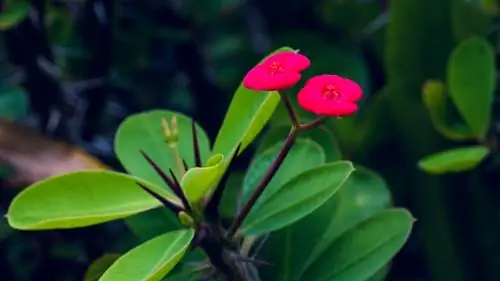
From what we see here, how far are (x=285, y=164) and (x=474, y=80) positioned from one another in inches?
10.5

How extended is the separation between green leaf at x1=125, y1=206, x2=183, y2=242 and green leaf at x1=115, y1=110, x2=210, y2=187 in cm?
6

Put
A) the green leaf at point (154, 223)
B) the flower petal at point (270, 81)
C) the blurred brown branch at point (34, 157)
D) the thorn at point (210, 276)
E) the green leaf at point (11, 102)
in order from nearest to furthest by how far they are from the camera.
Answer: the flower petal at point (270, 81) < the thorn at point (210, 276) < the green leaf at point (154, 223) < the blurred brown branch at point (34, 157) < the green leaf at point (11, 102)

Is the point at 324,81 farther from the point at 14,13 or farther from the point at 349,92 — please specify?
the point at 14,13

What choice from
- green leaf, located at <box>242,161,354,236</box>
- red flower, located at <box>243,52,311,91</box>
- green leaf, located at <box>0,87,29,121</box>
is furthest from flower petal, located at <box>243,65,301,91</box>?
green leaf, located at <box>0,87,29,121</box>

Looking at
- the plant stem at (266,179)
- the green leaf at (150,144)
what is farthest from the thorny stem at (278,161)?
the green leaf at (150,144)

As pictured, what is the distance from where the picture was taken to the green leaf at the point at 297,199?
30.4 inches

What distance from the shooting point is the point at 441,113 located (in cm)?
105

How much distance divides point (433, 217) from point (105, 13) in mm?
470

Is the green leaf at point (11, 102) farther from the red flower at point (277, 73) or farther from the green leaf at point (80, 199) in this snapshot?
the red flower at point (277, 73)

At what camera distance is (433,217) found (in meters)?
1.11

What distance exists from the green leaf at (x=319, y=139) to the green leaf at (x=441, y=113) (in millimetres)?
144

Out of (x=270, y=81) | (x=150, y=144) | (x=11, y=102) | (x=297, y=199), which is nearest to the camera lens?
(x=270, y=81)

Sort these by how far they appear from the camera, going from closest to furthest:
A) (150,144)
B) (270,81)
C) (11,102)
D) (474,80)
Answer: (270,81), (150,144), (474,80), (11,102)

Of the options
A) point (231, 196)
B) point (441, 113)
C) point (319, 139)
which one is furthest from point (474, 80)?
point (231, 196)
